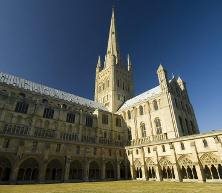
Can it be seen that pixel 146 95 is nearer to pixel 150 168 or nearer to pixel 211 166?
pixel 150 168

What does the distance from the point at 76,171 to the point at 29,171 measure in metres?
10.6

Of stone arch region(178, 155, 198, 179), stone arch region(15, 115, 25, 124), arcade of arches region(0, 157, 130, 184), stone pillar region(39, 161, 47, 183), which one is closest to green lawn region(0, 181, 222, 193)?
stone arch region(178, 155, 198, 179)

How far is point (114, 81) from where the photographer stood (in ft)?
237

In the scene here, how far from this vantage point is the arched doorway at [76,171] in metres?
39.1

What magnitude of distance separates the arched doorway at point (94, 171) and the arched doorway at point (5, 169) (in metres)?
17.8

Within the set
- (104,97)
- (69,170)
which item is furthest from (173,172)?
(104,97)

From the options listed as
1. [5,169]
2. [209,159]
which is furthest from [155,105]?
[5,169]

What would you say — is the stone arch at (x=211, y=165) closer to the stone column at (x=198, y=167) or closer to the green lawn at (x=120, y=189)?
the stone column at (x=198, y=167)

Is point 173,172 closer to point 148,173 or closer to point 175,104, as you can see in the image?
point 148,173

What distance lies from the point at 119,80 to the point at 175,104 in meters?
33.9

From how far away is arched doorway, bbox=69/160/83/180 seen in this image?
39094mm

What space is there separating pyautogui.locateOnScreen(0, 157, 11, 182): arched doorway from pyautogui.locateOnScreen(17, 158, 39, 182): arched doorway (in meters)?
1.93

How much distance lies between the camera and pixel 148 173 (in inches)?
1560

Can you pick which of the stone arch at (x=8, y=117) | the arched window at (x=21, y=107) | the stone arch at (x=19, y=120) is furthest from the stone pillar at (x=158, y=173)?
the stone arch at (x=8, y=117)
